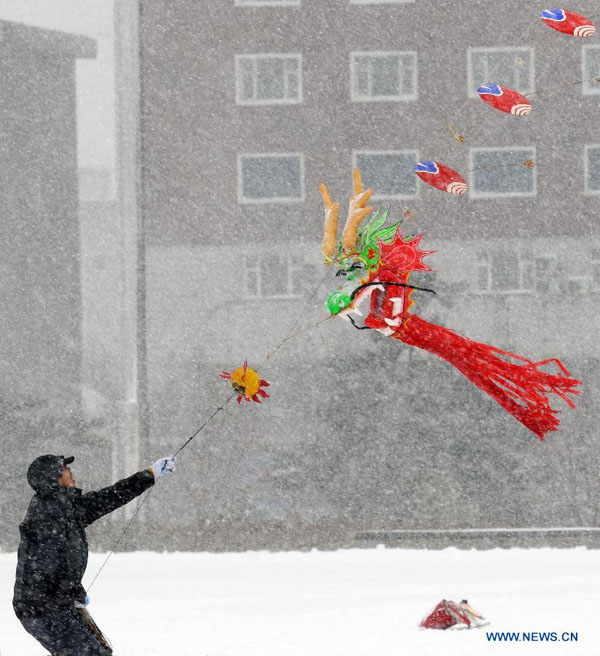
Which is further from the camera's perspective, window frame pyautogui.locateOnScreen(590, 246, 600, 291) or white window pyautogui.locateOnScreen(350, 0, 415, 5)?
white window pyautogui.locateOnScreen(350, 0, 415, 5)

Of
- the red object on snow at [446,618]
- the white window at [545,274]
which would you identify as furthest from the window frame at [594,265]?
the red object on snow at [446,618]

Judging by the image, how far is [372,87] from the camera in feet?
62.7

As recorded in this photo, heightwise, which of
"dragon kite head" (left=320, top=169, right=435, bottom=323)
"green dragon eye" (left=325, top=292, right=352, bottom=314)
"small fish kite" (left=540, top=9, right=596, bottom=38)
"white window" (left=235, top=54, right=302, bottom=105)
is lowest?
"green dragon eye" (left=325, top=292, right=352, bottom=314)

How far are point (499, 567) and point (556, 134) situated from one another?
355 inches

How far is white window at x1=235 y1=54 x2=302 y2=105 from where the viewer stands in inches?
748

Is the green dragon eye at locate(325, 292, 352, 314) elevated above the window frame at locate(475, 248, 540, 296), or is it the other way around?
the window frame at locate(475, 248, 540, 296)

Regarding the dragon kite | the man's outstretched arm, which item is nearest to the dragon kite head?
the dragon kite

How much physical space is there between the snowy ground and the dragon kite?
2509 mm

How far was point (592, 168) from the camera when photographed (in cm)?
1903

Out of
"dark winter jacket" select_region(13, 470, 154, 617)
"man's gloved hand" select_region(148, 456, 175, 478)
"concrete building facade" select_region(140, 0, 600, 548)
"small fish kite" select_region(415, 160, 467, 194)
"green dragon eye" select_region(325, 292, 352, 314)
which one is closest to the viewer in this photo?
"dark winter jacket" select_region(13, 470, 154, 617)

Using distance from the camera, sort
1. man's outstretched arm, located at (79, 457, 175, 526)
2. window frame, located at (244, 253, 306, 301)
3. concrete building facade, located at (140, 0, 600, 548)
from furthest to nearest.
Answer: window frame, located at (244, 253, 306, 301) → concrete building facade, located at (140, 0, 600, 548) → man's outstretched arm, located at (79, 457, 175, 526)

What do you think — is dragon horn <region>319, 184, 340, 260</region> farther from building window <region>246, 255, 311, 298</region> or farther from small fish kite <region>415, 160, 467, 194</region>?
building window <region>246, 255, 311, 298</region>

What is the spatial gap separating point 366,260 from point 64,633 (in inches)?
92.1

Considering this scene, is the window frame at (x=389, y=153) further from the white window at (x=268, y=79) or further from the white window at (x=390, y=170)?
the white window at (x=268, y=79)
